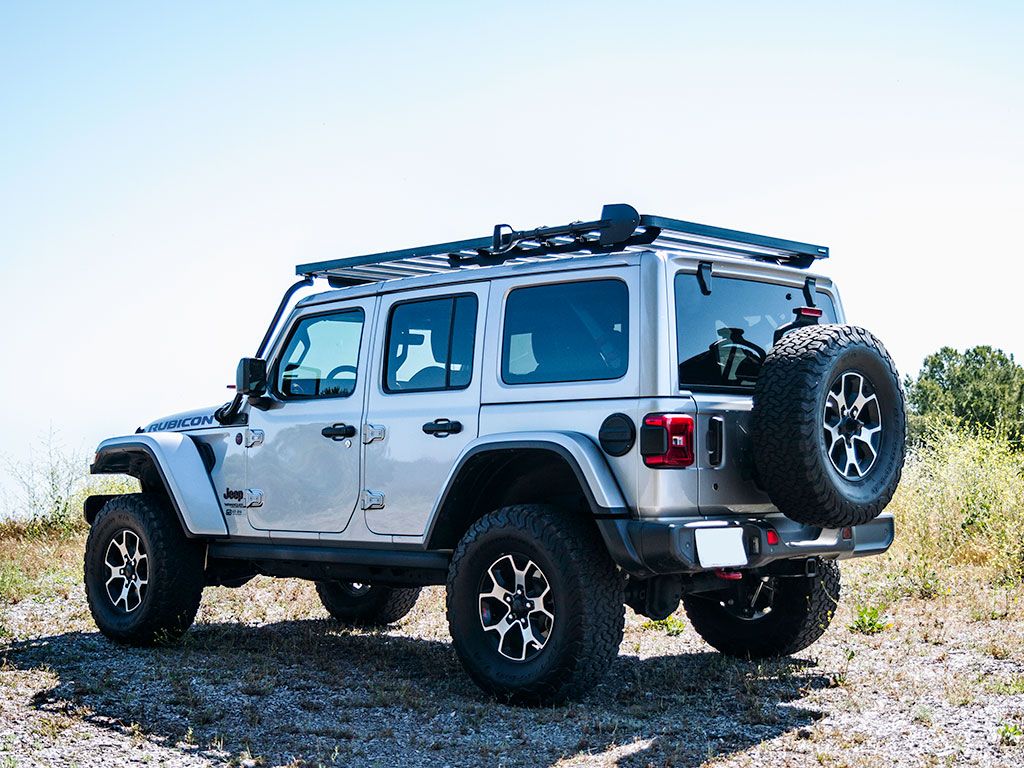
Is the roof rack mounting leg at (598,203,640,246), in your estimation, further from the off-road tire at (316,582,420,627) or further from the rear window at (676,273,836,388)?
the off-road tire at (316,582,420,627)

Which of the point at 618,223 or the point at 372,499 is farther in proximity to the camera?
the point at 372,499

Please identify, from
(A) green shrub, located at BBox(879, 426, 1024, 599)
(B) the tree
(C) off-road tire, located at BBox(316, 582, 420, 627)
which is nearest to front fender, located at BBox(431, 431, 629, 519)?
(C) off-road tire, located at BBox(316, 582, 420, 627)

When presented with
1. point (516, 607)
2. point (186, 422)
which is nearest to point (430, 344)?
point (516, 607)

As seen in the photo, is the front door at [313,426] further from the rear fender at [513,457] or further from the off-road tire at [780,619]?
the off-road tire at [780,619]

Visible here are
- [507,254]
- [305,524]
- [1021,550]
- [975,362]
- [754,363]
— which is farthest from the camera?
[975,362]

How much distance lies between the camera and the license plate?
5.38 metres

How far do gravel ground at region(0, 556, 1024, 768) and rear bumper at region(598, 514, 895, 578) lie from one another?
0.75 meters

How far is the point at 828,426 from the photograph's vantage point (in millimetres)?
5660

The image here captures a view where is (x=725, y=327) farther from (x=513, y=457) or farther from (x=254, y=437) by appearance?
(x=254, y=437)

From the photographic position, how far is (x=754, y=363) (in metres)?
6.03

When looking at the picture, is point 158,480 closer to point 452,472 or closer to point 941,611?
point 452,472

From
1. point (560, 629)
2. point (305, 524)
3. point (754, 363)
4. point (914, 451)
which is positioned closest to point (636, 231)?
point (754, 363)

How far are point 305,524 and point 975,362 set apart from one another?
46.1 m

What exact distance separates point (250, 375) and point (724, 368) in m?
2.90
